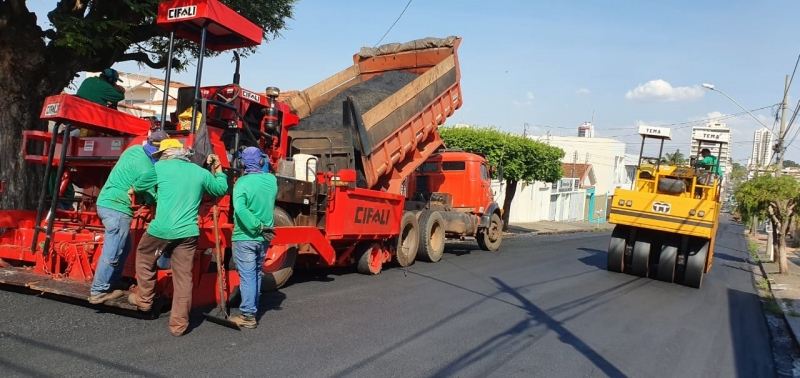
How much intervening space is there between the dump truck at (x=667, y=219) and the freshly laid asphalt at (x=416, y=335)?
1.39 m

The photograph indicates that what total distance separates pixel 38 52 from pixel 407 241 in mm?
6522

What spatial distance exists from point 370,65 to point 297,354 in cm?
829

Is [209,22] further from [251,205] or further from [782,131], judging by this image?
[782,131]

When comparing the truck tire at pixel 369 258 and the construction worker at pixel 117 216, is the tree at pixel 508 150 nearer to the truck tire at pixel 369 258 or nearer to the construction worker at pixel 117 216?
the truck tire at pixel 369 258

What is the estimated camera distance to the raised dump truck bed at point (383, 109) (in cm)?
895

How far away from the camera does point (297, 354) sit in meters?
4.97

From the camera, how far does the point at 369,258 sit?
9258 millimetres

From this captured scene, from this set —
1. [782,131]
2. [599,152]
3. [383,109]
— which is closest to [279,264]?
[383,109]

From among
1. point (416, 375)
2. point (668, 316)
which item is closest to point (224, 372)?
point (416, 375)

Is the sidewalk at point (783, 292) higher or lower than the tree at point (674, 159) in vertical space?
lower

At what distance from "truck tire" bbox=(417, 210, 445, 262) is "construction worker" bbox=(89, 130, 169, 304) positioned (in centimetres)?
628

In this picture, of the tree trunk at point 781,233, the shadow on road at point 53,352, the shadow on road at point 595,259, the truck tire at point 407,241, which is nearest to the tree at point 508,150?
the shadow on road at point 595,259

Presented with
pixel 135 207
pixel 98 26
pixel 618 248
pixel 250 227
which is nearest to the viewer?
pixel 250 227

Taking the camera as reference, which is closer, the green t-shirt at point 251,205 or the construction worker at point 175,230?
the construction worker at point 175,230
